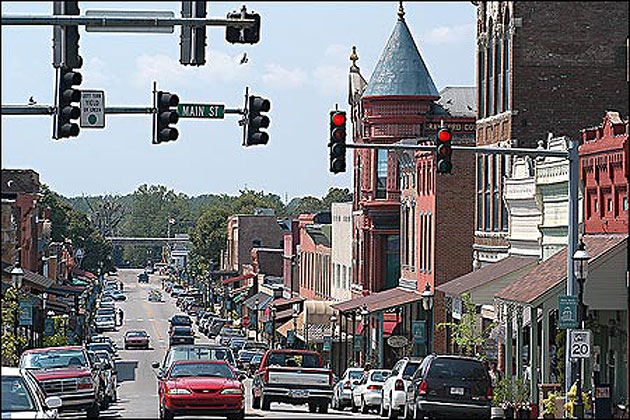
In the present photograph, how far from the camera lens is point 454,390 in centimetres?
2817

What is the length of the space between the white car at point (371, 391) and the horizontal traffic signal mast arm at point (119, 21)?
19.5m

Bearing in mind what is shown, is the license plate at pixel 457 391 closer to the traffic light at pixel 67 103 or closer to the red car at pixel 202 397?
the red car at pixel 202 397

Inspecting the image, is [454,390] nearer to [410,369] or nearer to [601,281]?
[410,369]

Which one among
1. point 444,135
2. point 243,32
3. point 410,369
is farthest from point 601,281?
point 243,32

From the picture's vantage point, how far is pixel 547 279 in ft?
119

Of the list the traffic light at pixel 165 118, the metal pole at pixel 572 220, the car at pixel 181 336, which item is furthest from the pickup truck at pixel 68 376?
the car at pixel 181 336

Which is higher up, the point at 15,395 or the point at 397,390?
the point at 15,395

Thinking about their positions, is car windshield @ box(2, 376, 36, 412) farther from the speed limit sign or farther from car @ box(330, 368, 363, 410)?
car @ box(330, 368, 363, 410)

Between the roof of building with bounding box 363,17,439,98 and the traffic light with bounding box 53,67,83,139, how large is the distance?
4099cm

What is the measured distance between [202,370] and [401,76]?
39.6 meters

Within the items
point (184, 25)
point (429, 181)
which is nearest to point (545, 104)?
point (429, 181)

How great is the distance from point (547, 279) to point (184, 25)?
17767mm

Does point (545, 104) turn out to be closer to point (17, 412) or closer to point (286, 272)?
point (17, 412)

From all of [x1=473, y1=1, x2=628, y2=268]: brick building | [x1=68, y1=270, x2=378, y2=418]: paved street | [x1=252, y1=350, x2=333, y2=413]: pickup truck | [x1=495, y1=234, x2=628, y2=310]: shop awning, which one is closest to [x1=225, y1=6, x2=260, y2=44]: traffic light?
[x1=68, y1=270, x2=378, y2=418]: paved street
